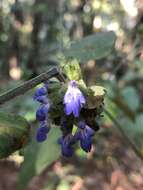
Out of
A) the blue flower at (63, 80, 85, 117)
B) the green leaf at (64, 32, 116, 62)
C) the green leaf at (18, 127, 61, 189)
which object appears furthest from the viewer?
the green leaf at (18, 127, 61, 189)

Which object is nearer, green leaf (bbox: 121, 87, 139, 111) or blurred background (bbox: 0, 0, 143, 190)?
blurred background (bbox: 0, 0, 143, 190)

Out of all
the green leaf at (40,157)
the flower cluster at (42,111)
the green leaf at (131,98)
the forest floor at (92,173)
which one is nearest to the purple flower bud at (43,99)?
the flower cluster at (42,111)

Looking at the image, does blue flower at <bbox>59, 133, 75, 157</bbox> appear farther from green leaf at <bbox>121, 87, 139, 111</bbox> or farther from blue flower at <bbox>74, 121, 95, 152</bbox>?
green leaf at <bbox>121, 87, 139, 111</bbox>

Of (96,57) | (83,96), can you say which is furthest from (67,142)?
(96,57)

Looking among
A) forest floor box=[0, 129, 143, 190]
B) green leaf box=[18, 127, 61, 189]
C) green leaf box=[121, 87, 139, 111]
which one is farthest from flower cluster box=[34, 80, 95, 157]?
green leaf box=[121, 87, 139, 111]

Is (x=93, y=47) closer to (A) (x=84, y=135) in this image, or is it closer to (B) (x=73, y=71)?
(B) (x=73, y=71)

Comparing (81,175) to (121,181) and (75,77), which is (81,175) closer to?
(121,181)

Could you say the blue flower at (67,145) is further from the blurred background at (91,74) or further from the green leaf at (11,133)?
the blurred background at (91,74)

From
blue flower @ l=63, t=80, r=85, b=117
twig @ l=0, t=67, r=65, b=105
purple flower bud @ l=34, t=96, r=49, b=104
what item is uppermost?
twig @ l=0, t=67, r=65, b=105

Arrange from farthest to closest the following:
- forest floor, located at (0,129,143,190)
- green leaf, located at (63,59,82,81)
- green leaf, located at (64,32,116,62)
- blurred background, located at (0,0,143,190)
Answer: forest floor, located at (0,129,143,190)
blurred background, located at (0,0,143,190)
green leaf, located at (64,32,116,62)
green leaf, located at (63,59,82,81)
